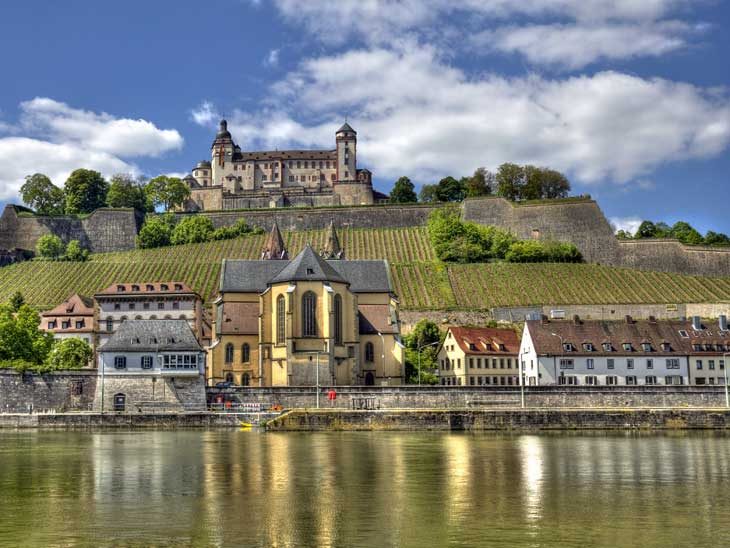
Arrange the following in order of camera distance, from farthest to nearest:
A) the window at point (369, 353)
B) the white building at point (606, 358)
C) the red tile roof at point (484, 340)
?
1. the red tile roof at point (484, 340)
2. the window at point (369, 353)
3. the white building at point (606, 358)

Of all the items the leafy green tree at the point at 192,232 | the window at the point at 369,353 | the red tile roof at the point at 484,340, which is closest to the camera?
the window at the point at 369,353

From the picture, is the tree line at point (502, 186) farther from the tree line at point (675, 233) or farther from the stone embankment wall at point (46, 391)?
the stone embankment wall at point (46, 391)

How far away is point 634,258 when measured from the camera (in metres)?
137

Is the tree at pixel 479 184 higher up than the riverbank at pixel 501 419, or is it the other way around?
the tree at pixel 479 184

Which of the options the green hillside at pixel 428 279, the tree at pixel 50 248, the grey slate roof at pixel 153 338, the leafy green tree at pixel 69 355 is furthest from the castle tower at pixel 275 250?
the tree at pixel 50 248

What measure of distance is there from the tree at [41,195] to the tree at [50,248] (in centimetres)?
2089

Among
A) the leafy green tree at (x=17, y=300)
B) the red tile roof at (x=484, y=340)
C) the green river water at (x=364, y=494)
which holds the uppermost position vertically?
the leafy green tree at (x=17, y=300)

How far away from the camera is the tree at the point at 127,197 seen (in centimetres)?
16988

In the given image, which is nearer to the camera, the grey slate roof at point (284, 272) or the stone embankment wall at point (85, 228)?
the grey slate roof at point (284, 272)

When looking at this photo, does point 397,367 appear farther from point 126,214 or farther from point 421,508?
point 126,214

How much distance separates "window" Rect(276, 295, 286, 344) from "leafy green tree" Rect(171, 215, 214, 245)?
75.0 m

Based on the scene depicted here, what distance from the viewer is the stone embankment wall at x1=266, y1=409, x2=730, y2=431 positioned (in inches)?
2442

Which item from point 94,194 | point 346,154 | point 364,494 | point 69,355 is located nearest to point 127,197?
point 94,194

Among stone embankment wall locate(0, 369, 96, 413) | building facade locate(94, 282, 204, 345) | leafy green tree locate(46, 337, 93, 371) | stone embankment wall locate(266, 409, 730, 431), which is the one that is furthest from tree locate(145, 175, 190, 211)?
stone embankment wall locate(266, 409, 730, 431)
